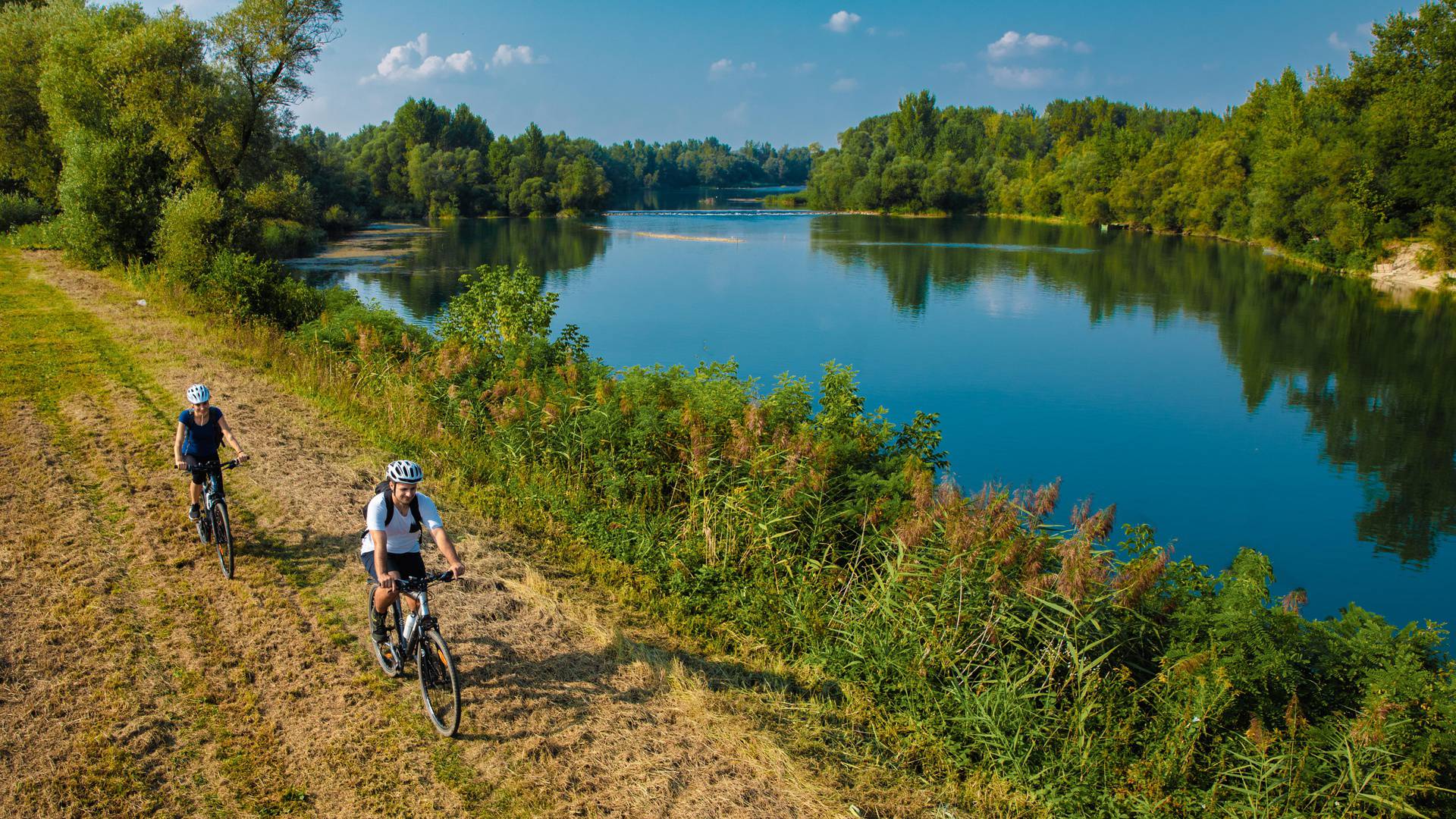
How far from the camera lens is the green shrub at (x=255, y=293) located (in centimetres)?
1902

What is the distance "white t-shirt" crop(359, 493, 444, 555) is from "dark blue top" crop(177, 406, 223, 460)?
3.25 metres

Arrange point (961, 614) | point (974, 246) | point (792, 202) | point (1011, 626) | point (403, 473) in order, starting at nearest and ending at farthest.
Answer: point (403, 473) < point (1011, 626) < point (961, 614) < point (974, 246) < point (792, 202)

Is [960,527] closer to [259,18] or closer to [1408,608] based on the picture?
[1408,608]

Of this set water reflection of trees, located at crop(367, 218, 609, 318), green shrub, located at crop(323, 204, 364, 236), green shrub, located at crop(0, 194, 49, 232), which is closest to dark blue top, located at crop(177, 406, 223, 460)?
water reflection of trees, located at crop(367, 218, 609, 318)

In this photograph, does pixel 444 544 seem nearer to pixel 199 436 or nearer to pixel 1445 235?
pixel 199 436

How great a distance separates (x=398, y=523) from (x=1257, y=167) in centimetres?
7316

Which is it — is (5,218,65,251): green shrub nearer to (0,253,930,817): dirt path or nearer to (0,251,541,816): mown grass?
A: (0,251,541,816): mown grass

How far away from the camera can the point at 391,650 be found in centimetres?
626

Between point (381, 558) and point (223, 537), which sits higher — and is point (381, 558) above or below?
above

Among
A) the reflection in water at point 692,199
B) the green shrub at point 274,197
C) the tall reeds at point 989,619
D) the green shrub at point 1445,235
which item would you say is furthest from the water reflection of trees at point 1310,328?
the reflection in water at point 692,199

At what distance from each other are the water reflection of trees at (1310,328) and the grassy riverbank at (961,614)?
32.0 feet

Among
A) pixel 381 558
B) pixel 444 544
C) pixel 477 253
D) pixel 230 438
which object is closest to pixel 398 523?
pixel 381 558

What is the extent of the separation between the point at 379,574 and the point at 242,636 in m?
2.14

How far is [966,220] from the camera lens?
303ft
